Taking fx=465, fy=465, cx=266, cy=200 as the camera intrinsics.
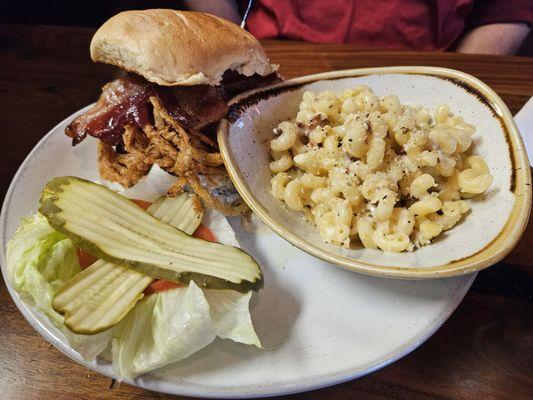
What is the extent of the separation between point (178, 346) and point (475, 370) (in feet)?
2.00

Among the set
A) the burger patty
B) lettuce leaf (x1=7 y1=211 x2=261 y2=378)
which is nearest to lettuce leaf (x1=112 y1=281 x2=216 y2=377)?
lettuce leaf (x1=7 y1=211 x2=261 y2=378)

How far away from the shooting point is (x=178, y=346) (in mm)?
863

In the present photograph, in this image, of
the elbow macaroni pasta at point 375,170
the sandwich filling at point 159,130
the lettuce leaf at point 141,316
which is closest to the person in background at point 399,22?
the elbow macaroni pasta at point 375,170

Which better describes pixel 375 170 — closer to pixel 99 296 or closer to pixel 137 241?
pixel 137 241

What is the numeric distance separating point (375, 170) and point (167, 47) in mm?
582

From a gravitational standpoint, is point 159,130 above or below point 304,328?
above

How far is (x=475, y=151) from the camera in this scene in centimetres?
121

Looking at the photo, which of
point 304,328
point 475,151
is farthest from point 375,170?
point 304,328

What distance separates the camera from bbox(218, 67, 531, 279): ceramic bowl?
93 centimetres

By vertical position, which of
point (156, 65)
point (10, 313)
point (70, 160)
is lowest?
point (10, 313)

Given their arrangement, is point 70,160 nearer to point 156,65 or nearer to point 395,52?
point 156,65

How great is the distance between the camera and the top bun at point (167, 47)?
111 cm

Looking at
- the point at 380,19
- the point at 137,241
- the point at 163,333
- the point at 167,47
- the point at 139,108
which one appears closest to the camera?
the point at 163,333

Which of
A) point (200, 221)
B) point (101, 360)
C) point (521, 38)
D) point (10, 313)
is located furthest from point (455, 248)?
point (521, 38)
